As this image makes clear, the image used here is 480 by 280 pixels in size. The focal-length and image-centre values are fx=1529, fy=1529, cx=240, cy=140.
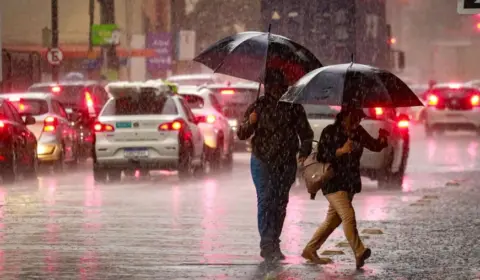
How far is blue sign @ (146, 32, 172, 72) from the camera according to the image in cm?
6535

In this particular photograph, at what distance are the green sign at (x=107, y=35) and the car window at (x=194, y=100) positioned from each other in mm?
23165

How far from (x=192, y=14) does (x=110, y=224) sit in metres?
73.2

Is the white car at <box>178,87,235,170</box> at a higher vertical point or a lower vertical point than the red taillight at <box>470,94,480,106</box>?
higher

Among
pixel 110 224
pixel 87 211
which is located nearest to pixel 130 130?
pixel 87 211

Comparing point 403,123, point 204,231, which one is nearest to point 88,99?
point 403,123

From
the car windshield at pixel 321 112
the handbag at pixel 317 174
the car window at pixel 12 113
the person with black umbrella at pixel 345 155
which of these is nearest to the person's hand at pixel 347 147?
the person with black umbrella at pixel 345 155

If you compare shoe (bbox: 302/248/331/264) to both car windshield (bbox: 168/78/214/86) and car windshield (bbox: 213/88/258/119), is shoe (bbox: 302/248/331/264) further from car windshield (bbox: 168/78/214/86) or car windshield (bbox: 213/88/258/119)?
car windshield (bbox: 168/78/214/86)

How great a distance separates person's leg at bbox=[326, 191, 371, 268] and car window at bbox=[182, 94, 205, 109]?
632 inches

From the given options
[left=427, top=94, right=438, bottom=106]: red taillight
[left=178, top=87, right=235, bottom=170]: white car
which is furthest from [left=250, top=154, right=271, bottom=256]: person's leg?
Result: [left=427, top=94, right=438, bottom=106]: red taillight

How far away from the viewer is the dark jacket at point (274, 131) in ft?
44.0

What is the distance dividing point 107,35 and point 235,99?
62.2ft

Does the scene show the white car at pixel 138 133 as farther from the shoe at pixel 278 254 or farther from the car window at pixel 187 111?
the shoe at pixel 278 254

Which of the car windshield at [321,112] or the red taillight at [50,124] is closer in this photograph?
the car windshield at [321,112]

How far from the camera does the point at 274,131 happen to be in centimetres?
1345
